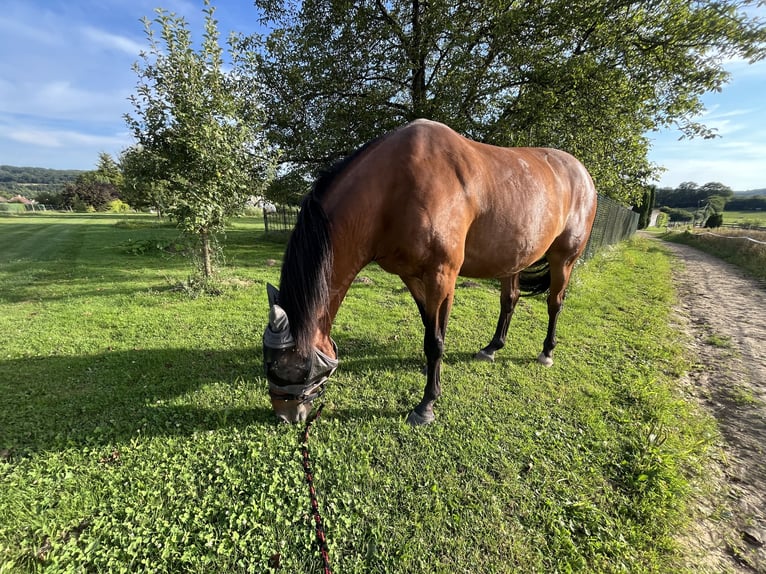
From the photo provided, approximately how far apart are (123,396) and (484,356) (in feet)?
11.8

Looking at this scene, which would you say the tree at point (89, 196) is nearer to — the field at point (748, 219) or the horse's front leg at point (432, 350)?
the horse's front leg at point (432, 350)

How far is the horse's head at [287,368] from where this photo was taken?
6.39 ft

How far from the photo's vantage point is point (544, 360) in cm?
363

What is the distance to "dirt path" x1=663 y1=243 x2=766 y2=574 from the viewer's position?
1.73 metres

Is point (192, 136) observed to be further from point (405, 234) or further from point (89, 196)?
point (89, 196)

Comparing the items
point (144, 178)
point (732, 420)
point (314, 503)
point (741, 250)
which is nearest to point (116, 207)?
point (144, 178)

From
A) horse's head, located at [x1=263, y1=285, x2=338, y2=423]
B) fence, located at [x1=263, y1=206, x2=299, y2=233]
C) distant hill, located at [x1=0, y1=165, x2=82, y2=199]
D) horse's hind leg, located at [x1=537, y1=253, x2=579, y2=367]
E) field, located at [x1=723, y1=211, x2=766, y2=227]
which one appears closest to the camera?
horse's head, located at [x1=263, y1=285, x2=338, y2=423]

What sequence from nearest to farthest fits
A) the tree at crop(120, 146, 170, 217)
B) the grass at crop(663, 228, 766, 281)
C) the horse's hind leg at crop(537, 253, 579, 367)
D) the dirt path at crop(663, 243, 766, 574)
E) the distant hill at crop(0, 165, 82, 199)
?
the dirt path at crop(663, 243, 766, 574) → the horse's hind leg at crop(537, 253, 579, 367) → the tree at crop(120, 146, 170, 217) → the grass at crop(663, 228, 766, 281) → the distant hill at crop(0, 165, 82, 199)

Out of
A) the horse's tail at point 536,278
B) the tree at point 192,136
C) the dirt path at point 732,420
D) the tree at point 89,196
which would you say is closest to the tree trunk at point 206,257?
the tree at point 192,136

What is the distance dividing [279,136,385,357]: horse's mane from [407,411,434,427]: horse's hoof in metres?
1.11

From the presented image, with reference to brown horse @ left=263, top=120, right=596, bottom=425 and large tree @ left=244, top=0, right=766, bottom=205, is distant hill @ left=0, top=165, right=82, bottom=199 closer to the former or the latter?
large tree @ left=244, top=0, right=766, bottom=205

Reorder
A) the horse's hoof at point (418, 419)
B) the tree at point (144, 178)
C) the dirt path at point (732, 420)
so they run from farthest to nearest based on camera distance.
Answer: the tree at point (144, 178), the horse's hoof at point (418, 419), the dirt path at point (732, 420)

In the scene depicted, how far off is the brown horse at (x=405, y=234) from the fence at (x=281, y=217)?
14.5 meters

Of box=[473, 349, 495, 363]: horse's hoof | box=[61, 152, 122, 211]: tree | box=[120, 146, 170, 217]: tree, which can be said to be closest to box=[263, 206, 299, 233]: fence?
box=[120, 146, 170, 217]: tree
